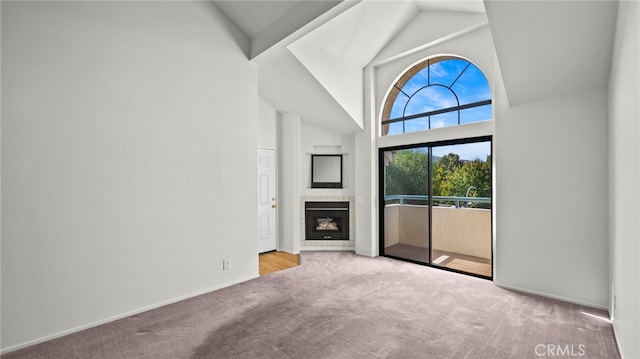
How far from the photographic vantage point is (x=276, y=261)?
15.4 ft

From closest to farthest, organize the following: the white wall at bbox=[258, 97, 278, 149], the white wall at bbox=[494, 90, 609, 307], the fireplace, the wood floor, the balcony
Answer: the white wall at bbox=[494, 90, 609, 307]
the balcony
the wood floor
the white wall at bbox=[258, 97, 278, 149]
the fireplace

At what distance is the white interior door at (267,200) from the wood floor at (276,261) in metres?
0.25

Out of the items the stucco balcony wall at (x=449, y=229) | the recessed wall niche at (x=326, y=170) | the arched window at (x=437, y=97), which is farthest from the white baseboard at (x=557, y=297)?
the recessed wall niche at (x=326, y=170)

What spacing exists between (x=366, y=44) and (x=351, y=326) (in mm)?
3910

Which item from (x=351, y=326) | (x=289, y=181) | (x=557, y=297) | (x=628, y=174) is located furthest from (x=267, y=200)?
(x=628, y=174)

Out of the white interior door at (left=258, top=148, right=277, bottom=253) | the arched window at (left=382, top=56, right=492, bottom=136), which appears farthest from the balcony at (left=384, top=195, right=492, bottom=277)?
the white interior door at (left=258, top=148, right=277, bottom=253)

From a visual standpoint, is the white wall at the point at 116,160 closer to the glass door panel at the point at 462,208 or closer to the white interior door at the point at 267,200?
the white interior door at the point at 267,200

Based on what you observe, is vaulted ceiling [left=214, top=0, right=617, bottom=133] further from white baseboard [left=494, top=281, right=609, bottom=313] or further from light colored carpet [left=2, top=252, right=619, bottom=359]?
light colored carpet [left=2, top=252, right=619, bottom=359]

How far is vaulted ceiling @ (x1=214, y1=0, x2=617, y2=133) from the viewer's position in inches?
88.5

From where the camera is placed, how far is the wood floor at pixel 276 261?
429 cm

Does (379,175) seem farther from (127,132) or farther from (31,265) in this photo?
(31,265)

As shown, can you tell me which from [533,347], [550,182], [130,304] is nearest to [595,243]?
[550,182]

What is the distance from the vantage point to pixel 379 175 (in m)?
4.95

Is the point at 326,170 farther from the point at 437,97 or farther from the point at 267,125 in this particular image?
the point at 437,97
